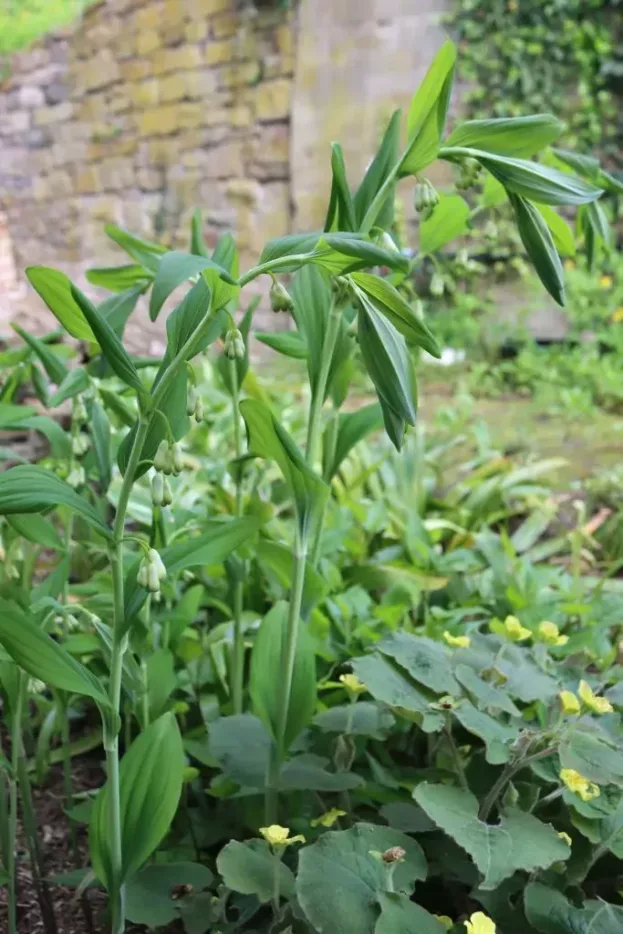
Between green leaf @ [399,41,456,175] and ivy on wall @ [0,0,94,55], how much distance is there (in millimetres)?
5988

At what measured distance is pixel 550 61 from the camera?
389 centimetres

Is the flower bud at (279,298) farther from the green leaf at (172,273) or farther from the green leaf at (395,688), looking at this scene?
the green leaf at (395,688)

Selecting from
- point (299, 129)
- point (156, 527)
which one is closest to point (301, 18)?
point (299, 129)

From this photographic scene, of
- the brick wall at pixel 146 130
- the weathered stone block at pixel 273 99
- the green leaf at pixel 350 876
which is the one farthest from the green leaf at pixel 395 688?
the weathered stone block at pixel 273 99

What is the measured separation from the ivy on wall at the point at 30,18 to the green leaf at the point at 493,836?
636cm

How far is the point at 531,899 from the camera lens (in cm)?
73

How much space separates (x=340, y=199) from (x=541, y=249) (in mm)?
192

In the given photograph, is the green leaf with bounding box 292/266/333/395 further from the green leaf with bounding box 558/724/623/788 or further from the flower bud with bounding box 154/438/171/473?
the green leaf with bounding box 558/724/623/788

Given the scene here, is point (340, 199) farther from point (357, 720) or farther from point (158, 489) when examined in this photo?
point (357, 720)

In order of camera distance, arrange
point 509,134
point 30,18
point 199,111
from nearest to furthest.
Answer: point 509,134, point 199,111, point 30,18

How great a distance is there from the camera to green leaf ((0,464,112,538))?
1.95 ft

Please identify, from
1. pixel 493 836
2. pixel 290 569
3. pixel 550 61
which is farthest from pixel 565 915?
pixel 550 61

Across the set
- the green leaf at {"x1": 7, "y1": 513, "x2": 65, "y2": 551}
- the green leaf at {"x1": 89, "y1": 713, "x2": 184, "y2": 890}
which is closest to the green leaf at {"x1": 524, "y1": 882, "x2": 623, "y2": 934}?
the green leaf at {"x1": 89, "y1": 713, "x2": 184, "y2": 890}

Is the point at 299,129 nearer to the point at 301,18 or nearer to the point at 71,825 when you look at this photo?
the point at 301,18
